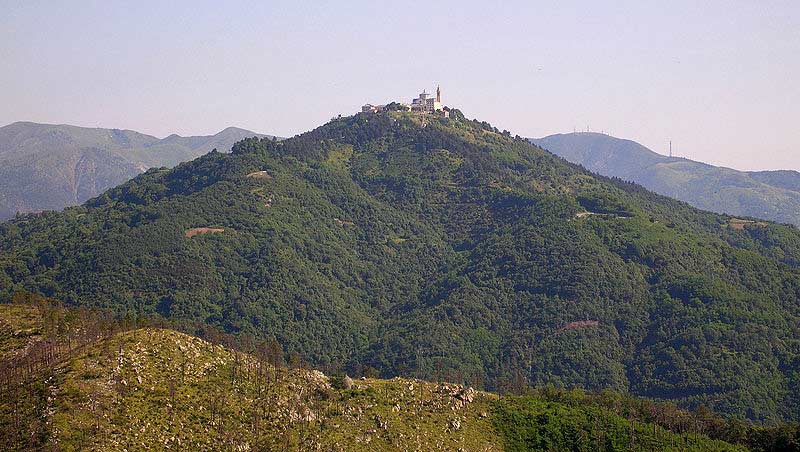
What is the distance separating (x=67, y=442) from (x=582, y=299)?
134 metres

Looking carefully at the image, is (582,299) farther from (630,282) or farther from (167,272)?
(167,272)

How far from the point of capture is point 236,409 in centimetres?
7506

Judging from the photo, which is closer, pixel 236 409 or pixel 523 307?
pixel 236 409

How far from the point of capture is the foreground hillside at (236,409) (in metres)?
66.9

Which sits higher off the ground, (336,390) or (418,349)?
(336,390)

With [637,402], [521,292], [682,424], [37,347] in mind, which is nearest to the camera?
[37,347]

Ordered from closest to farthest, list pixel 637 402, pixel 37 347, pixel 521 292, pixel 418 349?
pixel 37 347 → pixel 637 402 → pixel 418 349 → pixel 521 292

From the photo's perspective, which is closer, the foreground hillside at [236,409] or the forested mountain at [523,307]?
the foreground hillside at [236,409]

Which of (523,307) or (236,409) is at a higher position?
(236,409)

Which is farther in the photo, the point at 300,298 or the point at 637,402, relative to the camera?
the point at 300,298

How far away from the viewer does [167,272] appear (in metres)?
178

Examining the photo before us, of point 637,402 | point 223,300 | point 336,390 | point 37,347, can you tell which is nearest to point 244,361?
point 336,390

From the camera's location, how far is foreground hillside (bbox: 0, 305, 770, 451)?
66.9 metres

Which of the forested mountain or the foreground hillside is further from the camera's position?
the forested mountain
